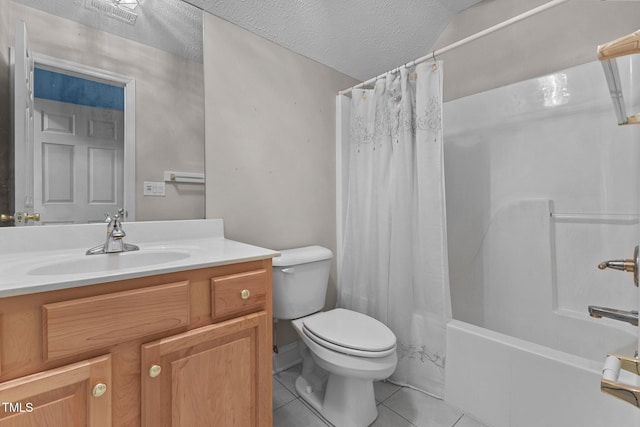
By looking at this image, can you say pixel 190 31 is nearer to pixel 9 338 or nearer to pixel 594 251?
pixel 9 338

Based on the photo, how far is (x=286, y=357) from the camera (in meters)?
1.79

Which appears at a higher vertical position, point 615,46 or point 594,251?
point 615,46

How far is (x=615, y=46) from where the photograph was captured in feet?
1.53

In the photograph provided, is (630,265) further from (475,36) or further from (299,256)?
(299,256)

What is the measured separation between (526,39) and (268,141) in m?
1.64

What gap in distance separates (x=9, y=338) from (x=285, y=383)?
53.0 inches

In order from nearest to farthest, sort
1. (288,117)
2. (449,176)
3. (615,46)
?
(615,46) < (288,117) < (449,176)

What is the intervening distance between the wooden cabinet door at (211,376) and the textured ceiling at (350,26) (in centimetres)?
151

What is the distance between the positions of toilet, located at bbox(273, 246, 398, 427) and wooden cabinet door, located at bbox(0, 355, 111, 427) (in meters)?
0.79

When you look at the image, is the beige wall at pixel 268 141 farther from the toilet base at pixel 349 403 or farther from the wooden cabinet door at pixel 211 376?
the wooden cabinet door at pixel 211 376

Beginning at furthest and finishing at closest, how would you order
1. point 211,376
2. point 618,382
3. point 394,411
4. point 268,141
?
point 268,141 < point 394,411 < point 211,376 < point 618,382

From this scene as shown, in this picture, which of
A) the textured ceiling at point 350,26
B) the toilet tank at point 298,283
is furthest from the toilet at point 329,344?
the textured ceiling at point 350,26

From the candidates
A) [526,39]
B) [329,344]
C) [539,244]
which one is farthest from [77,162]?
[526,39]

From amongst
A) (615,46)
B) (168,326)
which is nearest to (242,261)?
(168,326)
